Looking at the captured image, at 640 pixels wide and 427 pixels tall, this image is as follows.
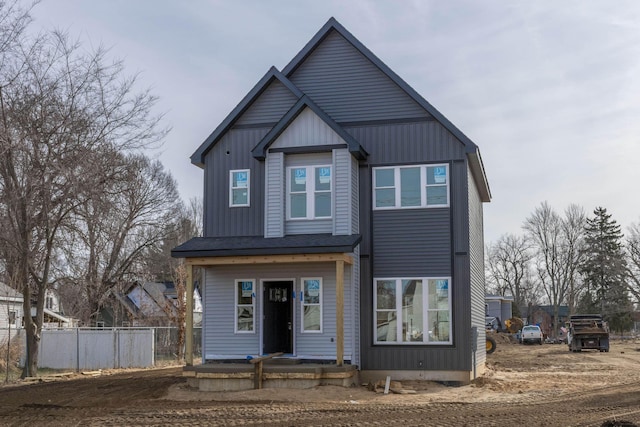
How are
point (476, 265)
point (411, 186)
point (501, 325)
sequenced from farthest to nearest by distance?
point (501, 325) < point (476, 265) < point (411, 186)

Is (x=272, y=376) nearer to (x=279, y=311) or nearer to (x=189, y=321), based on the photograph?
(x=189, y=321)

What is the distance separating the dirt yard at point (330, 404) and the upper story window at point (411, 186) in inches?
197

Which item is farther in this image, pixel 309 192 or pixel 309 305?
pixel 309 192

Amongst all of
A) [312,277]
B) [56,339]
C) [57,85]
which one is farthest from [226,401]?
[56,339]

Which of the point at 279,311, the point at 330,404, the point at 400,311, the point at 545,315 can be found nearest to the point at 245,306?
the point at 279,311

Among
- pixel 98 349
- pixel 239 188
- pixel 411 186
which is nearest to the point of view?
pixel 411 186

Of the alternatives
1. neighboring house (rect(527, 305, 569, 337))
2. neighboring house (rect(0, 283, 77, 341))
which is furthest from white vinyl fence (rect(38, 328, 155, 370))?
neighboring house (rect(527, 305, 569, 337))

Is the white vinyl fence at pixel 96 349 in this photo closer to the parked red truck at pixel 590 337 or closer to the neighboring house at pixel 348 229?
the neighboring house at pixel 348 229

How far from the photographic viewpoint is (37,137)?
18.1 meters

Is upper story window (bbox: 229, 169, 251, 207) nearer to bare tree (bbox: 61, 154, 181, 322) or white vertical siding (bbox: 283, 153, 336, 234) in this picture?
white vertical siding (bbox: 283, 153, 336, 234)

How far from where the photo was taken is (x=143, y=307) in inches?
1943

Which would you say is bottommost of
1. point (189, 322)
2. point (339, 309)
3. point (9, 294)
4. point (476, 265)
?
point (189, 322)

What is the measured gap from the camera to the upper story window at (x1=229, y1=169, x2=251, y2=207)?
21547 millimetres

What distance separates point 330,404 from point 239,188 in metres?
7.64
